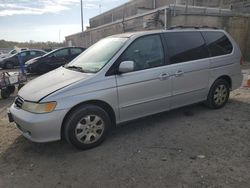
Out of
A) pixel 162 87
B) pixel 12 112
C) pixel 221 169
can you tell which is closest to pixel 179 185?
pixel 221 169

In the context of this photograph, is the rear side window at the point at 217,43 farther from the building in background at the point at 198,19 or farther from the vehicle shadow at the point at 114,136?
the building in background at the point at 198,19

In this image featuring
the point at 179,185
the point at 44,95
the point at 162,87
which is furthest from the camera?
the point at 162,87

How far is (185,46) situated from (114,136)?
2.16 meters

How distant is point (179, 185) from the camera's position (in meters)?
2.90

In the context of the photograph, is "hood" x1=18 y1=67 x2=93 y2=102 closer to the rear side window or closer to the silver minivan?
the silver minivan

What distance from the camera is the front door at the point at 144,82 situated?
4.05 metres

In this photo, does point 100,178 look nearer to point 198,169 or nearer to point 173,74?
point 198,169

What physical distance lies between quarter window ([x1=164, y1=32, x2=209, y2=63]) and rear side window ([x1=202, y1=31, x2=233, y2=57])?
163 millimetres

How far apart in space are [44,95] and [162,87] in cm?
200

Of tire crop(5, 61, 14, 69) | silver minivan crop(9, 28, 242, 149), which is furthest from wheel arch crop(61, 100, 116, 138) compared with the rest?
tire crop(5, 61, 14, 69)

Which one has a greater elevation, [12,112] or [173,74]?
[173,74]

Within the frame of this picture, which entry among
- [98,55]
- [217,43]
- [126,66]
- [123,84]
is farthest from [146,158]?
[217,43]

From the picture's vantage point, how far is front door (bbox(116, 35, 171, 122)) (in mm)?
4047

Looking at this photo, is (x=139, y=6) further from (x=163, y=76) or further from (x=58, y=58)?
(x=163, y=76)
